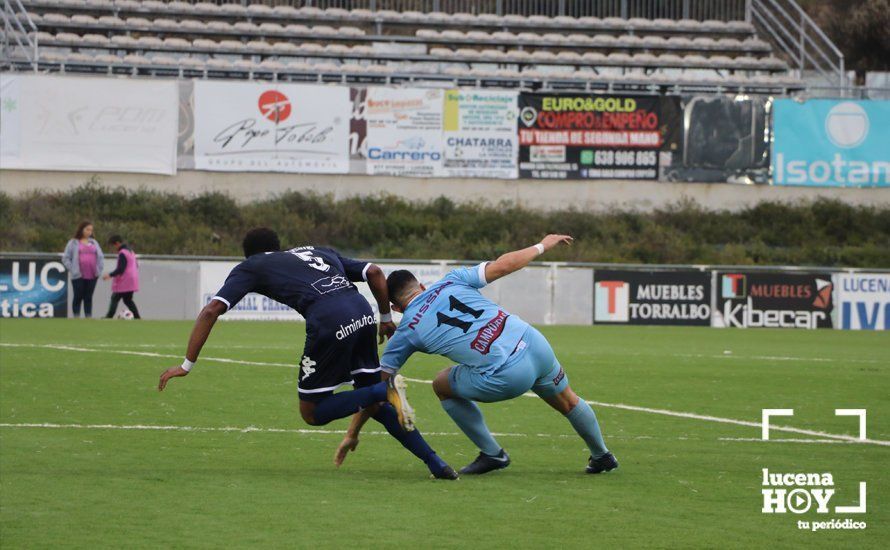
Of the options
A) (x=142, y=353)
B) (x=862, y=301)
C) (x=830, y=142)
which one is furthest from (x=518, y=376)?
(x=830, y=142)

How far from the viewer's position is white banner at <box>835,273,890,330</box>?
30156 mm

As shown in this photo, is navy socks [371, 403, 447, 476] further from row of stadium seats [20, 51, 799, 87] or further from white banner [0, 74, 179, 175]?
row of stadium seats [20, 51, 799, 87]

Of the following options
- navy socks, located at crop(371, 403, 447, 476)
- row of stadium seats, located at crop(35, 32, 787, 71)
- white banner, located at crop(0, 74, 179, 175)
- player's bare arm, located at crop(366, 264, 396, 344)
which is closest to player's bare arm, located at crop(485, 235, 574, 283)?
player's bare arm, located at crop(366, 264, 396, 344)

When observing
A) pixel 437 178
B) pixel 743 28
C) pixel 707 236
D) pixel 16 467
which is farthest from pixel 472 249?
pixel 16 467

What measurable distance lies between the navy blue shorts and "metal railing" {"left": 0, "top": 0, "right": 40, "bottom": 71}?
34.2 meters

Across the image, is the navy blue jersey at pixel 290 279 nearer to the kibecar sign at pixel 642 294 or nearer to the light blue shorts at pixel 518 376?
the light blue shorts at pixel 518 376

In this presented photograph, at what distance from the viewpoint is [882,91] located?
4347cm

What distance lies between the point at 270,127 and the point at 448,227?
6.48m

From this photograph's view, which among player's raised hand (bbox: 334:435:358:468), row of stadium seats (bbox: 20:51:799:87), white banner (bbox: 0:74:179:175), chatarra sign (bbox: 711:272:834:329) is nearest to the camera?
player's raised hand (bbox: 334:435:358:468)

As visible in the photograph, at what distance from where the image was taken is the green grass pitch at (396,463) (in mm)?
6949

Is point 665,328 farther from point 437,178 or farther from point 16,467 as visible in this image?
point 16,467

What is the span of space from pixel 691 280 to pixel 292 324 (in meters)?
9.38

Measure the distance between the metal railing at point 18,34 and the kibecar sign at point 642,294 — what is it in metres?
20.8

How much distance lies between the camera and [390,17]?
152 feet
